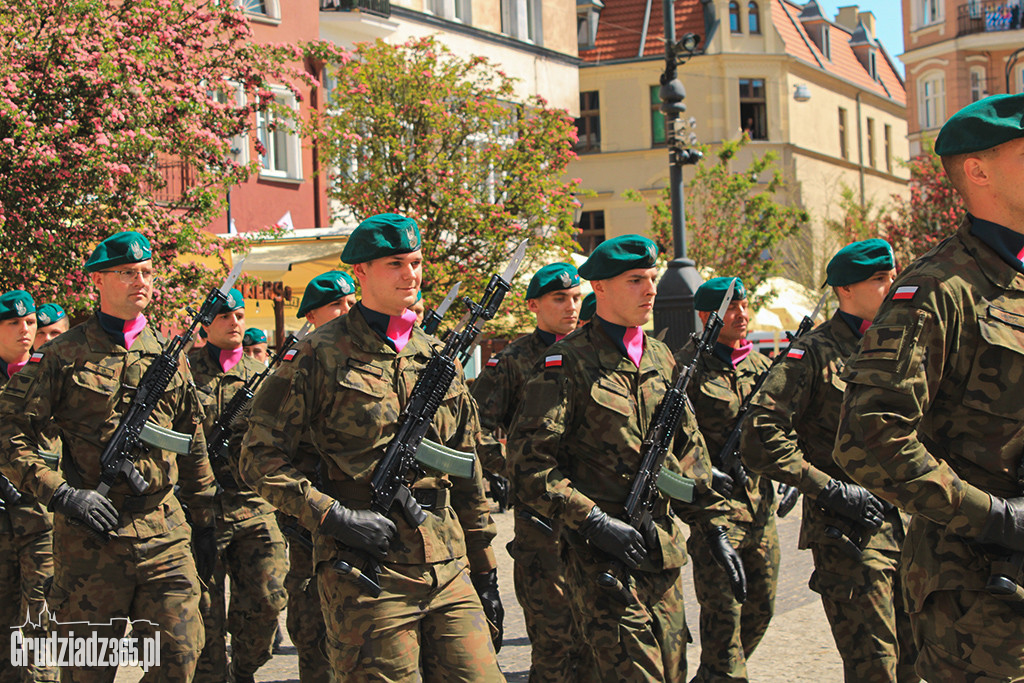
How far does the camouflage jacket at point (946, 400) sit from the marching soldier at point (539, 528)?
2084 mm

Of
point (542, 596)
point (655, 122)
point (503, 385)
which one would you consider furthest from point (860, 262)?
point (655, 122)

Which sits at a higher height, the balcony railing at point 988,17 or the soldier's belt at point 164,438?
the balcony railing at point 988,17

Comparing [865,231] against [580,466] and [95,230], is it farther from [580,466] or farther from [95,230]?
[580,466]

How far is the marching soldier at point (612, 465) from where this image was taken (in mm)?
4609

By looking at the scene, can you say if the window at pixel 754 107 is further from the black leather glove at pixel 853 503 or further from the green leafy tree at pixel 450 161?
the black leather glove at pixel 853 503

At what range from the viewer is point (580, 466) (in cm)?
493

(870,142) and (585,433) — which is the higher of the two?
(870,142)

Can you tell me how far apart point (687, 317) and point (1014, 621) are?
12.5 metres

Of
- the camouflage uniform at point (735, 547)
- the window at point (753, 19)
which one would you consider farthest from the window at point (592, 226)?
the camouflage uniform at point (735, 547)

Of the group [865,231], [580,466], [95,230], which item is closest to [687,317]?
[95,230]

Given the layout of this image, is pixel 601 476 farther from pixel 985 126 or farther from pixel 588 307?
pixel 588 307

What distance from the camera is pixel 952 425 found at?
3105mm

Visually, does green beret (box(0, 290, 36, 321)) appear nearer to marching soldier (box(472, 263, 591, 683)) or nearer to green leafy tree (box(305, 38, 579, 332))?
marching soldier (box(472, 263, 591, 683))

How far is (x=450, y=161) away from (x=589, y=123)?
2691 cm
